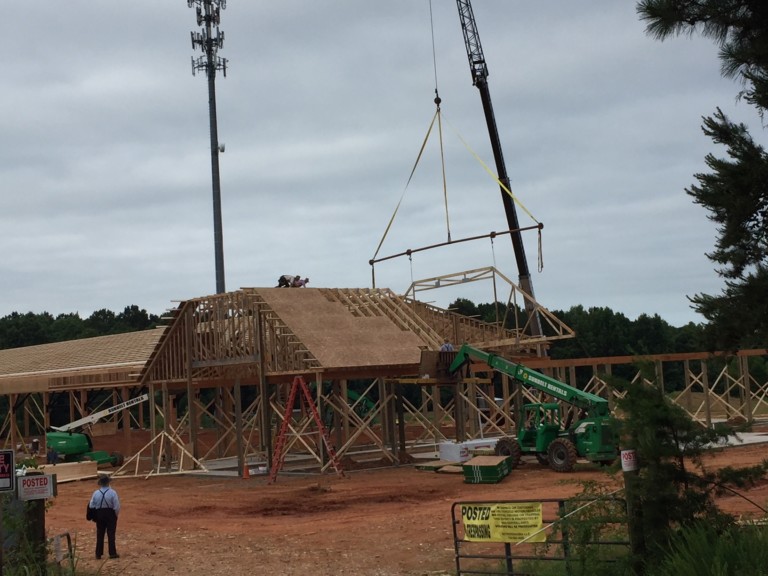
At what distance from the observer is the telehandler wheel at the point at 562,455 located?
23312 mm

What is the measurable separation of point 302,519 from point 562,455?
763 centimetres

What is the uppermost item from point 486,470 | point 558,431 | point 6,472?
point 6,472

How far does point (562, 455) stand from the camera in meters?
23.6

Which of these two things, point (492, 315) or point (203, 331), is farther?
point (492, 315)

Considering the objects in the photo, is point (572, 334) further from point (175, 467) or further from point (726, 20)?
point (726, 20)

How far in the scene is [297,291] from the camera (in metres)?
28.7

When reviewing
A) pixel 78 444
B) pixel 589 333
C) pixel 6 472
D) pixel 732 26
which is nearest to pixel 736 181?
pixel 732 26

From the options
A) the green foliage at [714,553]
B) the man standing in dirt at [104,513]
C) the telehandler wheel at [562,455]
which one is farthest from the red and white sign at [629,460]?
the telehandler wheel at [562,455]

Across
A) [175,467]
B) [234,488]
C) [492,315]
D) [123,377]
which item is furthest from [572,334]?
[492,315]

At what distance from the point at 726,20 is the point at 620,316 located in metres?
62.3

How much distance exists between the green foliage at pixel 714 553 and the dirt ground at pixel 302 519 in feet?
4.18

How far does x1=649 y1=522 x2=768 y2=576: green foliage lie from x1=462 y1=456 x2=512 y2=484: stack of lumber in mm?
13335

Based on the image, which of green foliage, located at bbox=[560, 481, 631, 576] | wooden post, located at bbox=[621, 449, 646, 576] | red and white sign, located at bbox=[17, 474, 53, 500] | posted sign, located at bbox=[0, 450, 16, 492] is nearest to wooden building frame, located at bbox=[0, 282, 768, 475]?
green foliage, located at bbox=[560, 481, 631, 576]

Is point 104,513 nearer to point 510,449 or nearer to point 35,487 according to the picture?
point 35,487
